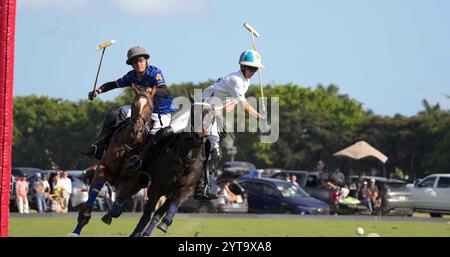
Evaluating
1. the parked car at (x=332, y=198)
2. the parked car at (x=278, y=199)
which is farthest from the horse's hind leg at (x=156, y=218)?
the parked car at (x=332, y=198)

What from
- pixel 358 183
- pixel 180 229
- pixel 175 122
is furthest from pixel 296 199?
pixel 175 122

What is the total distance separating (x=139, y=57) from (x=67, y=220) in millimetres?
10828

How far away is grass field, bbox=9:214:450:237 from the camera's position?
65.3ft

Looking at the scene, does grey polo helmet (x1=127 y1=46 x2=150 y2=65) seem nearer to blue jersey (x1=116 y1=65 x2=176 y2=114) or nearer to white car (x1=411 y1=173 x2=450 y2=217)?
blue jersey (x1=116 y1=65 x2=176 y2=114)

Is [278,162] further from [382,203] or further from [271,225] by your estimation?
[271,225]

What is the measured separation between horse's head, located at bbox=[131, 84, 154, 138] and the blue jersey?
2.35 ft

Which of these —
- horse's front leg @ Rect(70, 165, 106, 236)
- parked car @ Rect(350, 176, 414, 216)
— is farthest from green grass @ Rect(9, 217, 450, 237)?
parked car @ Rect(350, 176, 414, 216)

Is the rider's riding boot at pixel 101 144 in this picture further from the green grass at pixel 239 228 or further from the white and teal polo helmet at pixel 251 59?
the green grass at pixel 239 228

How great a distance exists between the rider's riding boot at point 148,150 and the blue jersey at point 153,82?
29.7 inches

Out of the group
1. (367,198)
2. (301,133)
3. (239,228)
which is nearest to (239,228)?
(239,228)

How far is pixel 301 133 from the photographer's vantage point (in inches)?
3996

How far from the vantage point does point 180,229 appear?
21.8 meters

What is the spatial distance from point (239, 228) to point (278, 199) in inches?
486

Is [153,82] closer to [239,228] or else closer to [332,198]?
[239,228]
